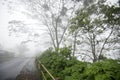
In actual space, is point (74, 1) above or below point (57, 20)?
above

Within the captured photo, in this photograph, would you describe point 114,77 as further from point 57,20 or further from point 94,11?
point 57,20

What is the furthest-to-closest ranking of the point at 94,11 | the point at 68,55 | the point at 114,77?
1. the point at 94,11
2. the point at 68,55
3. the point at 114,77

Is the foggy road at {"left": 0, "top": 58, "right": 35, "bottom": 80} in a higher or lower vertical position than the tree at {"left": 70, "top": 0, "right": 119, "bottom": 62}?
lower

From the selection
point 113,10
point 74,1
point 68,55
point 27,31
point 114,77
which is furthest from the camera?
point 27,31

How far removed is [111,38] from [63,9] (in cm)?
836

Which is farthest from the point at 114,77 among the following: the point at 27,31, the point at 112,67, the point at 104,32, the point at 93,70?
the point at 27,31

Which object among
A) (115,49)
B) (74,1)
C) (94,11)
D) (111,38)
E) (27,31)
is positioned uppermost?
(74,1)

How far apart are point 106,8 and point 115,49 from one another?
5529mm

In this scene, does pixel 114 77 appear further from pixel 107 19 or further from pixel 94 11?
pixel 94 11

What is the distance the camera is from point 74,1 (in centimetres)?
2000

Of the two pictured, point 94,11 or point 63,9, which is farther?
point 63,9

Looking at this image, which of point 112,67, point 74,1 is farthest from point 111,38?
point 112,67

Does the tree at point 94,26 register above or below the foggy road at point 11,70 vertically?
above

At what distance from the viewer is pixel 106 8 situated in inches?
547
